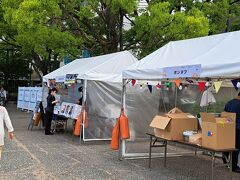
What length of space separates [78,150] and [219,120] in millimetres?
5152

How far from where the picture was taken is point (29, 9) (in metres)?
15.7

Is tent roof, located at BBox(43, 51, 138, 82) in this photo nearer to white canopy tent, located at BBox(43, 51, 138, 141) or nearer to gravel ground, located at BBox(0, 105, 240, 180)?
white canopy tent, located at BBox(43, 51, 138, 141)

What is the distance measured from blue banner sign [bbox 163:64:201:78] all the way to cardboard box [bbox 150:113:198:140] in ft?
3.11

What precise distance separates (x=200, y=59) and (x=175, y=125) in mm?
1516

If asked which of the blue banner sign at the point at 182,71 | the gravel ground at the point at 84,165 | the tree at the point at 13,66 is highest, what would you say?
the tree at the point at 13,66

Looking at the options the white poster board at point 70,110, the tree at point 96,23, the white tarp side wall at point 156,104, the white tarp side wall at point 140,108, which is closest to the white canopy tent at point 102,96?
the white poster board at point 70,110

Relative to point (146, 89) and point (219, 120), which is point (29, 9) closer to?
point (146, 89)

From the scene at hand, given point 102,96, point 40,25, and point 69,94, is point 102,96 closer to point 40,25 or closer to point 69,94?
point 69,94

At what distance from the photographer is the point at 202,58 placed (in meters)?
7.72

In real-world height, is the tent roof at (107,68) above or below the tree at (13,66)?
below

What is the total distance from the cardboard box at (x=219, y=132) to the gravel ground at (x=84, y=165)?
136cm

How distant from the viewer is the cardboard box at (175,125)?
8.37 metres

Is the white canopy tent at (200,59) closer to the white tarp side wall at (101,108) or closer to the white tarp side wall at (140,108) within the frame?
the white tarp side wall at (140,108)

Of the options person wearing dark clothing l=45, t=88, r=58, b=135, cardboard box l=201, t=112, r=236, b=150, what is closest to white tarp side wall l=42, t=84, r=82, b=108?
person wearing dark clothing l=45, t=88, r=58, b=135
